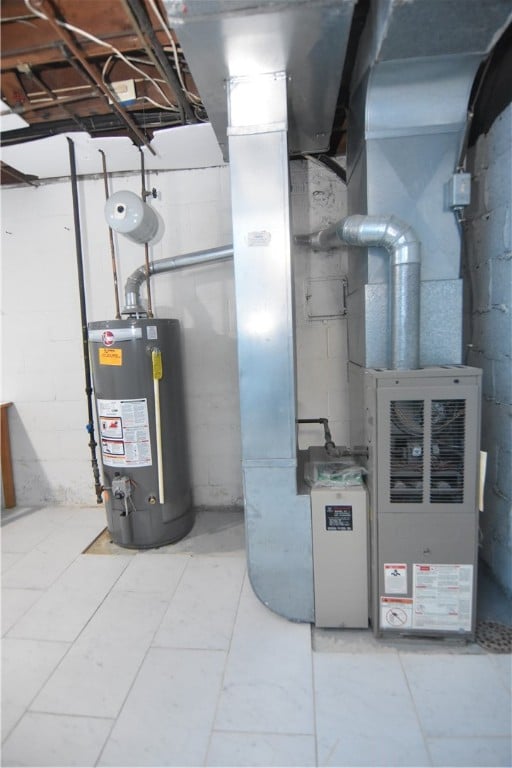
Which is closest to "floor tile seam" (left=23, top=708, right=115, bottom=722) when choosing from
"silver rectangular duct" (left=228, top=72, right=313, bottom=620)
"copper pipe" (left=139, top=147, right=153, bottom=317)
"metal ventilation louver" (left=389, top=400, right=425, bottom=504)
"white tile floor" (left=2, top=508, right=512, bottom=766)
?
"white tile floor" (left=2, top=508, right=512, bottom=766)

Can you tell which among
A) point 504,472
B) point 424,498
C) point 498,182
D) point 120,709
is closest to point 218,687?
point 120,709

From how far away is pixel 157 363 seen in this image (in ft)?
7.12

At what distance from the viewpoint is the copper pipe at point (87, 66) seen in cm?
139

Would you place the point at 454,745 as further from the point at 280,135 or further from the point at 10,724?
the point at 280,135

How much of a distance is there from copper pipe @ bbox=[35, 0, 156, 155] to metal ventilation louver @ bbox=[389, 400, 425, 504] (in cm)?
192

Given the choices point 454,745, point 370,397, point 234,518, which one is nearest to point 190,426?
point 234,518

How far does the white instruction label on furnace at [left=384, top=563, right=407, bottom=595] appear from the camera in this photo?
150 cm

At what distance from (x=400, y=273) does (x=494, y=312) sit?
0.64m

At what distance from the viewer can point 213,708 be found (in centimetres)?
128

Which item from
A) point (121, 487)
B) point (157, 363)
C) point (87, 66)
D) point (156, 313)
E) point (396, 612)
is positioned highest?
point (87, 66)

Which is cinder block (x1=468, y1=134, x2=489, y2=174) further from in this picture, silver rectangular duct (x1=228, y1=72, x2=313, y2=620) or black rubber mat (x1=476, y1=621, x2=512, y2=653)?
black rubber mat (x1=476, y1=621, x2=512, y2=653)

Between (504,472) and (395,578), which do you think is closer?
(395,578)

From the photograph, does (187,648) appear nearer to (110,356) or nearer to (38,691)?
(38,691)

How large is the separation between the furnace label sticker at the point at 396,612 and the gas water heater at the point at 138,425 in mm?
1280
